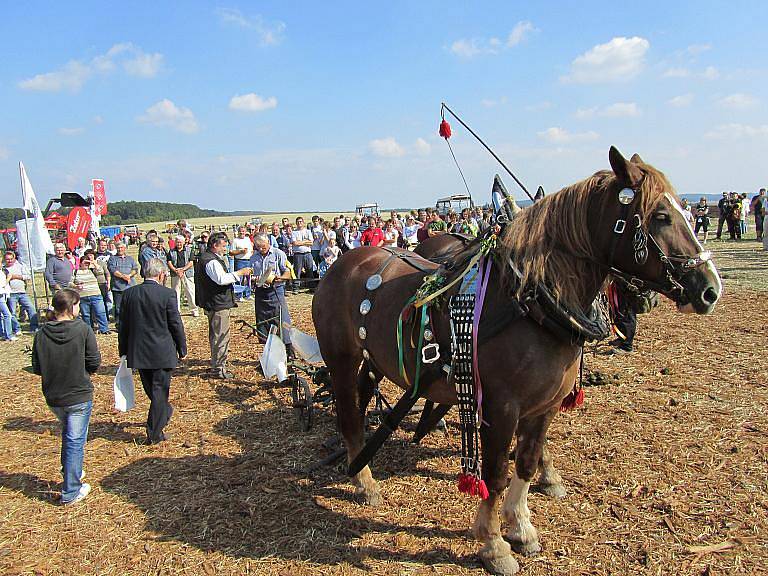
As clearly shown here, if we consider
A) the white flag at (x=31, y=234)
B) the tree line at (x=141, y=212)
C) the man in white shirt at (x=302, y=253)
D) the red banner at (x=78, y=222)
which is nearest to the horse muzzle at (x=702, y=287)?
the man in white shirt at (x=302, y=253)

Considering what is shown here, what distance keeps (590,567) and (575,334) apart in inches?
60.3

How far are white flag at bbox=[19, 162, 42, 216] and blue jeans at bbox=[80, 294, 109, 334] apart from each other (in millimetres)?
3438

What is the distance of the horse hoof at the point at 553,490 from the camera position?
4141mm

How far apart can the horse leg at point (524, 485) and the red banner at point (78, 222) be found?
2674cm

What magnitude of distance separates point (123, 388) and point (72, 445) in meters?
1.27

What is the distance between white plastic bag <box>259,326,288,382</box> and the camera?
6.39 meters

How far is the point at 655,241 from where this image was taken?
270cm

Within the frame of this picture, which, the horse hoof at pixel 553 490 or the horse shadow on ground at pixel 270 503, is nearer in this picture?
the horse shadow on ground at pixel 270 503

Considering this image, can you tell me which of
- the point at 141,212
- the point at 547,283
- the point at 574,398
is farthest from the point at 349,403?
the point at 141,212

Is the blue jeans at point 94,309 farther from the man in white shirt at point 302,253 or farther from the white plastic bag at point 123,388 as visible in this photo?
the white plastic bag at point 123,388

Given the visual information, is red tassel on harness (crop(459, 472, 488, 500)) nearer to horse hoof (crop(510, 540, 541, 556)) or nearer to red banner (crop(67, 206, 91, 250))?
horse hoof (crop(510, 540, 541, 556))

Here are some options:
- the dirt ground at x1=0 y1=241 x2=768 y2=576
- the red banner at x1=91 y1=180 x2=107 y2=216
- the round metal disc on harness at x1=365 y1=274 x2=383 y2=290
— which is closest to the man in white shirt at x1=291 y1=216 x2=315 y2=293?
the dirt ground at x1=0 y1=241 x2=768 y2=576

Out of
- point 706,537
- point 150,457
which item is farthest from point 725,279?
point 150,457

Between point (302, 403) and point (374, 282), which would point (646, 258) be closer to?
point (374, 282)
